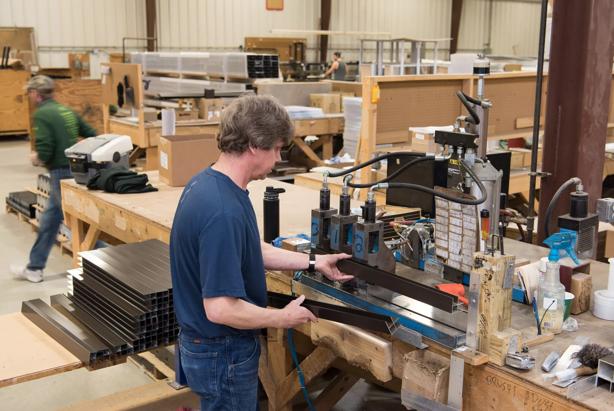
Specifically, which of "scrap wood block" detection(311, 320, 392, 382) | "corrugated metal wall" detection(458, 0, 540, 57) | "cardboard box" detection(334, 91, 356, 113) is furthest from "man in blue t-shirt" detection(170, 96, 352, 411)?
"corrugated metal wall" detection(458, 0, 540, 57)

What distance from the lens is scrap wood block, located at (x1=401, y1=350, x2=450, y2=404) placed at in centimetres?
180

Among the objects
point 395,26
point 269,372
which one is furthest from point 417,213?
point 395,26

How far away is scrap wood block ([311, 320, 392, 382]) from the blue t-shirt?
0.85 ft

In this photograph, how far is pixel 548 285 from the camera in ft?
6.27

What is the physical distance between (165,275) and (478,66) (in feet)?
4.50

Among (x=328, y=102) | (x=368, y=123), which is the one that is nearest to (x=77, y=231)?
(x=368, y=123)

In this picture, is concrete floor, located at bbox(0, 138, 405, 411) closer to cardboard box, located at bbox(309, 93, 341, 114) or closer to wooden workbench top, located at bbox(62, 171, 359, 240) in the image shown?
wooden workbench top, located at bbox(62, 171, 359, 240)

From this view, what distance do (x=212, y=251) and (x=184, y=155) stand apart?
2463 mm

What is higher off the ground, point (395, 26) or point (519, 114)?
point (395, 26)

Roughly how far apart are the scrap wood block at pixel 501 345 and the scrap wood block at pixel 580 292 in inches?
16.1

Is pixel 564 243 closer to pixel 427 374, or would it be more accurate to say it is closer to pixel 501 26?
pixel 427 374

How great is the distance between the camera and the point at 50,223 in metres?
4.88

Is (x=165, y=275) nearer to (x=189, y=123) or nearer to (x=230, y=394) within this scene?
(x=230, y=394)

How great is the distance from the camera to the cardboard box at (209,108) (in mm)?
7090
